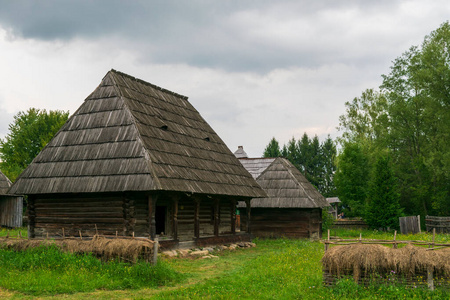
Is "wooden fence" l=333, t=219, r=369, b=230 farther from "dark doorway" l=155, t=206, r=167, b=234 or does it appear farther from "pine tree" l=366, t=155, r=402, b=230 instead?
"dark doorway" l=155, t=206, r=167, b=234

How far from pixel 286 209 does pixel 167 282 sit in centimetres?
1594

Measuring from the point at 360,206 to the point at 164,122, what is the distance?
26.7 m

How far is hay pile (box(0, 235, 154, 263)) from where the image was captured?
12.0m

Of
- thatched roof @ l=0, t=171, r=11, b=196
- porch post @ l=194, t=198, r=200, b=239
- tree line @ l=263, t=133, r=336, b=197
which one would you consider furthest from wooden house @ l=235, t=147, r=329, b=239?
tree line @ l=263, t=133, r=336, b=197

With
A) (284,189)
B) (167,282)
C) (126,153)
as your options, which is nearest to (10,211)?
(284,189)

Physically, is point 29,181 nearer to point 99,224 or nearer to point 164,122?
point 99,224

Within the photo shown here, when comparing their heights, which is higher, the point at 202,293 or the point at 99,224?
the point at 99,224

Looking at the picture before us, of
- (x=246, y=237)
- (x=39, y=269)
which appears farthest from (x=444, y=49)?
(x=39, y=269)

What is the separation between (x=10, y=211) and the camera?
31.6m

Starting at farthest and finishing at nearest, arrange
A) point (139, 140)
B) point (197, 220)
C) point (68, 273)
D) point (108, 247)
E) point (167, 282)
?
point (197, 220), point (139, 140), point (108, 247), point (167, 282), point (68, 273)

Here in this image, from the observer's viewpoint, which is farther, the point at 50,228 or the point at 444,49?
the point at 444,49

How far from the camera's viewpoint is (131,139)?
16.7 metres

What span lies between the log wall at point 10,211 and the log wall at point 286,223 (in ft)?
Result: 54.4

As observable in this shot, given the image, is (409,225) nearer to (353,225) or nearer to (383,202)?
(383,202)
